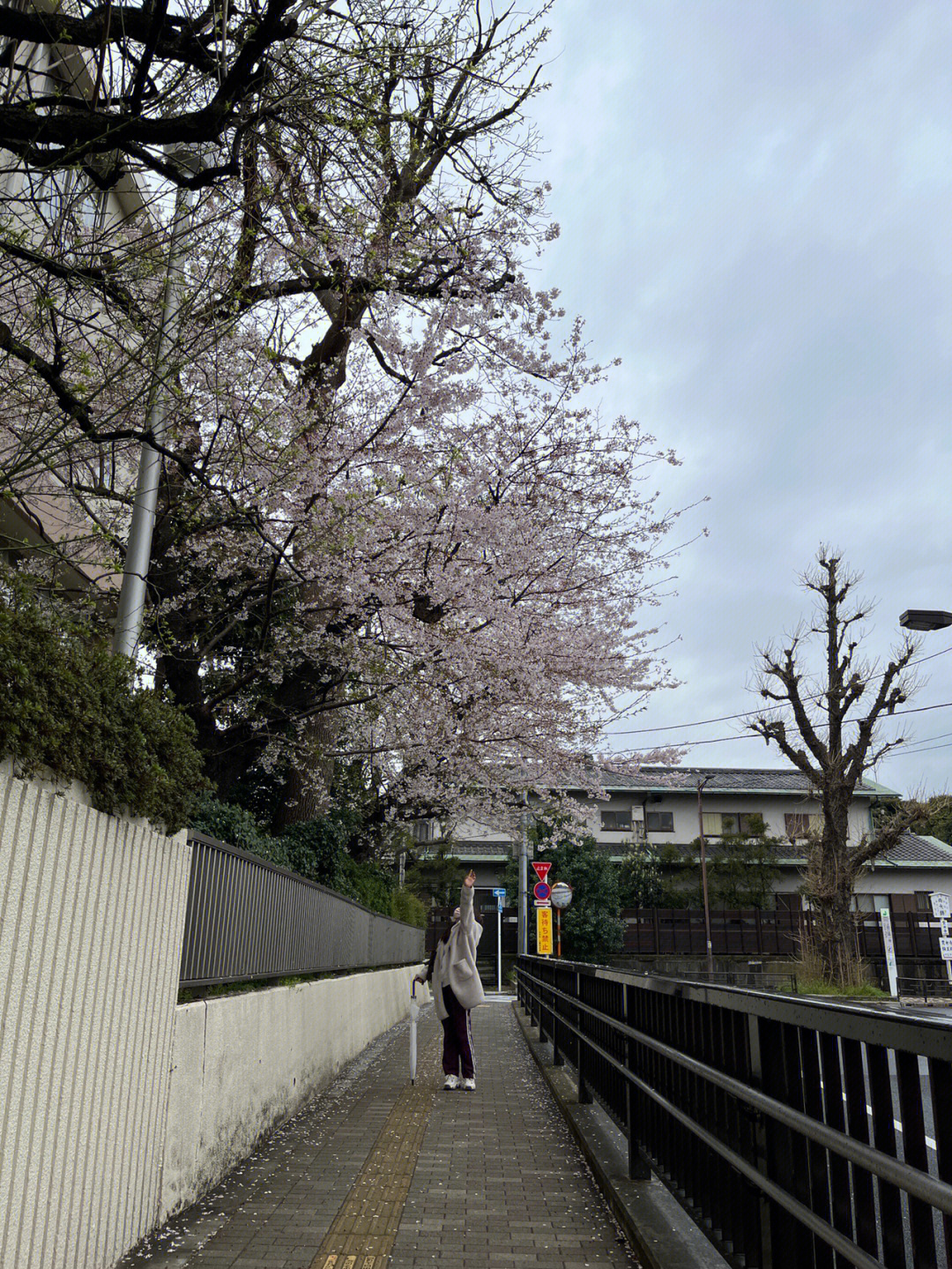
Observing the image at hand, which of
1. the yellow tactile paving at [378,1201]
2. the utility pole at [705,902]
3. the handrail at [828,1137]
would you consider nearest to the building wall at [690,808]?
the utility pole at [705,902]

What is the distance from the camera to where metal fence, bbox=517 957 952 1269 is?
1949 mm

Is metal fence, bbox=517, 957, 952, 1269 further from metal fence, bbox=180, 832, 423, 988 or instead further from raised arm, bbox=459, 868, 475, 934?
raised arm, bbox=459, 868, 475, 934

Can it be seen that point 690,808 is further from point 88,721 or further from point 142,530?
point 88,721

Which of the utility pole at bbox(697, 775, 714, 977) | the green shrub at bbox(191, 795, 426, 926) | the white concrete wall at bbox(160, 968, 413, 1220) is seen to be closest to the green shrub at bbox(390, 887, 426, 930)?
the green shrub at bbox(191, 795, 426, 926)

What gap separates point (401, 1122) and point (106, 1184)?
3.92m

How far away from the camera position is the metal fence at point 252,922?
5.43 meters

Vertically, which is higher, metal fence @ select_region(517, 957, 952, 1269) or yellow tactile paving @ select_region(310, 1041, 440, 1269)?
metal fence @ select_region(517, 957, 952, 1269)

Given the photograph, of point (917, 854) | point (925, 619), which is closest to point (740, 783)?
point (917, 854)

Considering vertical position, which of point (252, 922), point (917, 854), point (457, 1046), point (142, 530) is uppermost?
point (917, 854)

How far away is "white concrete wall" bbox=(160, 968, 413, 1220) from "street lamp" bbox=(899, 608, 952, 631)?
11072 millimetres

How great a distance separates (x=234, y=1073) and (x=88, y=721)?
315cm

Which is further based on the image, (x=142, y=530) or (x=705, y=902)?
(x=705, y=902)

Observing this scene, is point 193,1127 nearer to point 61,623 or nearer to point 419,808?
point 61,623

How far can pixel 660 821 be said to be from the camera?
144 ft
